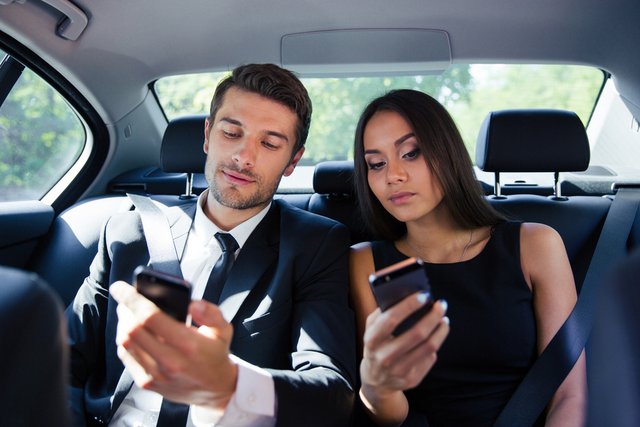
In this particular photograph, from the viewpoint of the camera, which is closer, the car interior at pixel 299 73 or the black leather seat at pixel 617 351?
the black leather seat at pixel 617 351

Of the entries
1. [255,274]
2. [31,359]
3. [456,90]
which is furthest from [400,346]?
[456,90]

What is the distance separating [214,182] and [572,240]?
1424 millimetres

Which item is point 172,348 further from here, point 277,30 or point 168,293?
point 277,30

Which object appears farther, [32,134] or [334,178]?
[32,134]

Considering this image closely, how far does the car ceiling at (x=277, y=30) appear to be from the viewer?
8.24 feet

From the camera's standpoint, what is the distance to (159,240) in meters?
1.79

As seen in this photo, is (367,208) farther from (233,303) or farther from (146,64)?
(146,64)

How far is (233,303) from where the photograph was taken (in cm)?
164

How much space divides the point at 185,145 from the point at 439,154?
118 cm

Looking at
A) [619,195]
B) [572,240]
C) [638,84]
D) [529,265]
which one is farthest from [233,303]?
[638,84]

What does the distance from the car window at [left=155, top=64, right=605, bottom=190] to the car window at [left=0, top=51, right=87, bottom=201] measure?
1.90 ft

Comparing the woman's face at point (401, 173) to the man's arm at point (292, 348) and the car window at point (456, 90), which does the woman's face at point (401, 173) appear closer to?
the man's arm at point (292, 348)

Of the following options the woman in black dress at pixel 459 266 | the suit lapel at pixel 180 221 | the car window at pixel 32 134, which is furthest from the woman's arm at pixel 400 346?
the car window at pixel 32 134

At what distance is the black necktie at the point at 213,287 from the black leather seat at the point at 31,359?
2.83 ft
